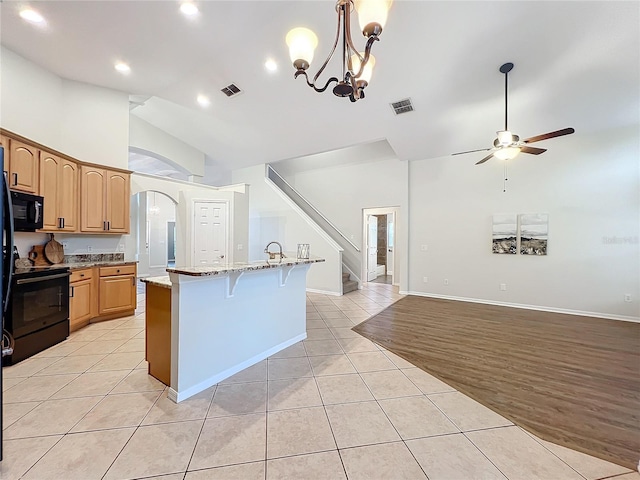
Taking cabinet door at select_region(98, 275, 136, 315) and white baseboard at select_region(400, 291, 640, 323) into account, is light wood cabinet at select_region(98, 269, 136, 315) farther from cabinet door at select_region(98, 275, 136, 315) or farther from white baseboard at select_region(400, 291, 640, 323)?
white baseboard at select_region(400, 291, 640, 323)

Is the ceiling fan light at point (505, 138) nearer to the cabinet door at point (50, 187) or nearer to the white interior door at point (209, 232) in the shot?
the white interior door at point (209, 232)

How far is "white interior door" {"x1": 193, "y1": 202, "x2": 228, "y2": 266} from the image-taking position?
597 cm

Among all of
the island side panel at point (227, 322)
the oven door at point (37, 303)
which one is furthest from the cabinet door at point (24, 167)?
the island side panel at point (227, 322)

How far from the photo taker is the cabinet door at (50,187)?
10.8 feet

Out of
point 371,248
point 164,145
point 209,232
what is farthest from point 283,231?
point 164,145

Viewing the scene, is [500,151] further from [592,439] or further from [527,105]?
[592,439]

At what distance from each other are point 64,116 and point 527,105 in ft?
23.4

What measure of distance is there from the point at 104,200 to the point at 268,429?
4270mm

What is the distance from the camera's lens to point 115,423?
5.97 ft

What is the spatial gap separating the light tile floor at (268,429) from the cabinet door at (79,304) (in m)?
0.80

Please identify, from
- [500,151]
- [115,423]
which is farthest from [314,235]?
[115,423]

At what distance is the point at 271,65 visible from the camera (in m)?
4.00

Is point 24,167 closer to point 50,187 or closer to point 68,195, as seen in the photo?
point 50,187

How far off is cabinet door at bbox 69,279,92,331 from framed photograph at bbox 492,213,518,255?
23.1 ft
